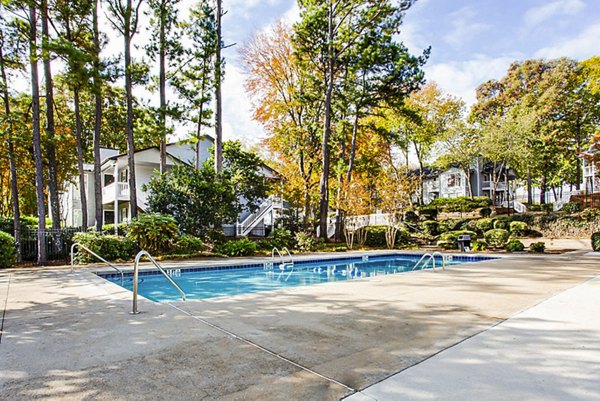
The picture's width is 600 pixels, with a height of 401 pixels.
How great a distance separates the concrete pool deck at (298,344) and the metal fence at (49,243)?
6.68 m

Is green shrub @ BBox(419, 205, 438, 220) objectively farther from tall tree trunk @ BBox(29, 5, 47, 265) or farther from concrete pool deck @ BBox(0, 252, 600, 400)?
tall tree trunk @ BBox(29, 5, 47, 265)

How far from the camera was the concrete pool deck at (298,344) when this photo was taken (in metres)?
2.38

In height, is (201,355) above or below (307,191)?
below

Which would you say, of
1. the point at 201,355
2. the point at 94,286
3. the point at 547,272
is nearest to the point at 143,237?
the point at 94,286

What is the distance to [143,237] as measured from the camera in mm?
11758

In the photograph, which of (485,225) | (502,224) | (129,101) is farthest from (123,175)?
(502,224)

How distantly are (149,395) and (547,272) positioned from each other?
A: 898cm

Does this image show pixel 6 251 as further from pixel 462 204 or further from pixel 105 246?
pixel 462 204

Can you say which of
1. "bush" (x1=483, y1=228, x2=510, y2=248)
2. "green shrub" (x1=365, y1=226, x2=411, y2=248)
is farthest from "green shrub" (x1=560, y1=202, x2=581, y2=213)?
"green shrub" (x1=365, y1=226, x2=411, y2=248)

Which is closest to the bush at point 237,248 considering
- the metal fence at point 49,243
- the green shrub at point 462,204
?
the metal fence at point 49,243

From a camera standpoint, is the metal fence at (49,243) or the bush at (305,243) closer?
the metal fence at (49,243)

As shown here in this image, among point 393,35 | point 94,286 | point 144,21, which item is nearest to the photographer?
point 94,286

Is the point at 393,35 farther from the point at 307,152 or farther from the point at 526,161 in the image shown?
the point at 526,161

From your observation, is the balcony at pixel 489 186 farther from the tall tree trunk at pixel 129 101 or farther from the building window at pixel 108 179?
the building window at pixel 108 179
